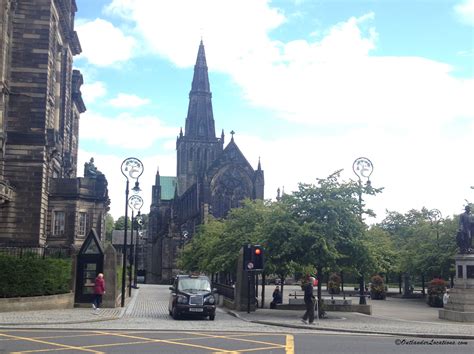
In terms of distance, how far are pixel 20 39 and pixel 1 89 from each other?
15.1 feet

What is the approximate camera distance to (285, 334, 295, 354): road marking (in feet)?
45.7

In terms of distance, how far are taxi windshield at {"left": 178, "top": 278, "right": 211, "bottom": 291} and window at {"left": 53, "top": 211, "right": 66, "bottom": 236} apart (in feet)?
83.4

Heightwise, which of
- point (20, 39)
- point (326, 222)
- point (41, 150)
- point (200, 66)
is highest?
point (200, 66)

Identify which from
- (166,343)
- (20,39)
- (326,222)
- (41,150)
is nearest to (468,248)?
(326,222)

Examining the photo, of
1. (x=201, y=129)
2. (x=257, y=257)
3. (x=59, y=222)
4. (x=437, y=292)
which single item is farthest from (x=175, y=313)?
(x=201, y=129)

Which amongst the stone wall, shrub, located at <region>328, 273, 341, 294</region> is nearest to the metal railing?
the stone wall

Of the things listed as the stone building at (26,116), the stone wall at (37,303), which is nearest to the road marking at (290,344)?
the stone wall at (37,303)

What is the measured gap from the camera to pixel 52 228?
48.3 metres

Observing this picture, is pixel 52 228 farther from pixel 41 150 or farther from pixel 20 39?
pixel 20 39

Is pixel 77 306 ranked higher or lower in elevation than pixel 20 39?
lower

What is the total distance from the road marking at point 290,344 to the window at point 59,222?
34.3m

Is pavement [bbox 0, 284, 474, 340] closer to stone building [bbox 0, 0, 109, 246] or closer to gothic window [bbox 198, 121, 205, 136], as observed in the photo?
stone building [bbox 0, 0, 109, 246]

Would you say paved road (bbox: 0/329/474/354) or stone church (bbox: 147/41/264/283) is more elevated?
stone church (bbox: 147/41/264/283)

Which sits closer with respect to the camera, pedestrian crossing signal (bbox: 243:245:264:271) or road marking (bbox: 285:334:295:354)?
road marking (bbox: 285:334:295:354)
